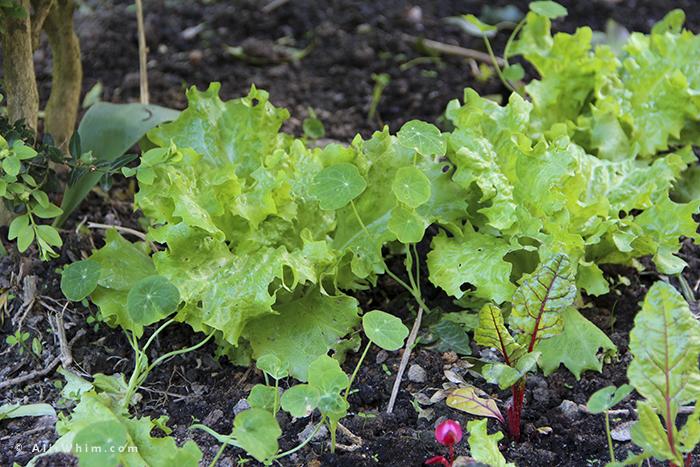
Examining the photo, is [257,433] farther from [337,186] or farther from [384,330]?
[337,186]

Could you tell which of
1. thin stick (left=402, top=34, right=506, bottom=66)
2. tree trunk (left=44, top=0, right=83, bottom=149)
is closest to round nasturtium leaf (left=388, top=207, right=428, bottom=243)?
tree trunk (left=44, top=0, right=83, bottom=149)

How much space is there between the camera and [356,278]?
7.47ft

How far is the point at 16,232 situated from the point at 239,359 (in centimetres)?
62

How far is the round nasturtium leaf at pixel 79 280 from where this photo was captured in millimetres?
2039

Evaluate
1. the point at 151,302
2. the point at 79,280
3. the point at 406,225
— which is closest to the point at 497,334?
the point at 406,225

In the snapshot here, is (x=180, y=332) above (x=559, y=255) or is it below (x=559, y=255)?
below

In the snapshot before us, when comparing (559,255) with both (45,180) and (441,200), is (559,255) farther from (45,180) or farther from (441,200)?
(45,180)

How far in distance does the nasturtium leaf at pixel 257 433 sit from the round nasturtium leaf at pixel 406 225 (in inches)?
22.5

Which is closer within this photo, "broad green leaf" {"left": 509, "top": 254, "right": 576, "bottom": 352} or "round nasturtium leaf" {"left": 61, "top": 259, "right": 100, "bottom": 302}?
"broad green leaf" {"left": 509, "top": 254, "right": 576, "bottom": 352}

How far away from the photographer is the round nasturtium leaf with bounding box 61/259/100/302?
6.69ft

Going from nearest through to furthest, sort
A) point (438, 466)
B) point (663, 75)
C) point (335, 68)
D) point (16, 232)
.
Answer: point (438, 466) → point (16, 232) → point (663, 75) → point (335, 68)

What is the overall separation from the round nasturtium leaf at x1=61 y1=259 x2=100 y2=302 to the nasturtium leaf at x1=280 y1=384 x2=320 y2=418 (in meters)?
0.59

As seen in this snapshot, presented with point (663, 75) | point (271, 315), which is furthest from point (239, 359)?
point (663, 75)

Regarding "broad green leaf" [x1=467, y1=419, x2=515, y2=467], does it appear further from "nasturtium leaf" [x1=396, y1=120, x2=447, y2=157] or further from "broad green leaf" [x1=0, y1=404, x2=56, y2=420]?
"broad green leaf" [x1=0, y1=404, x2=56, y2=420]
